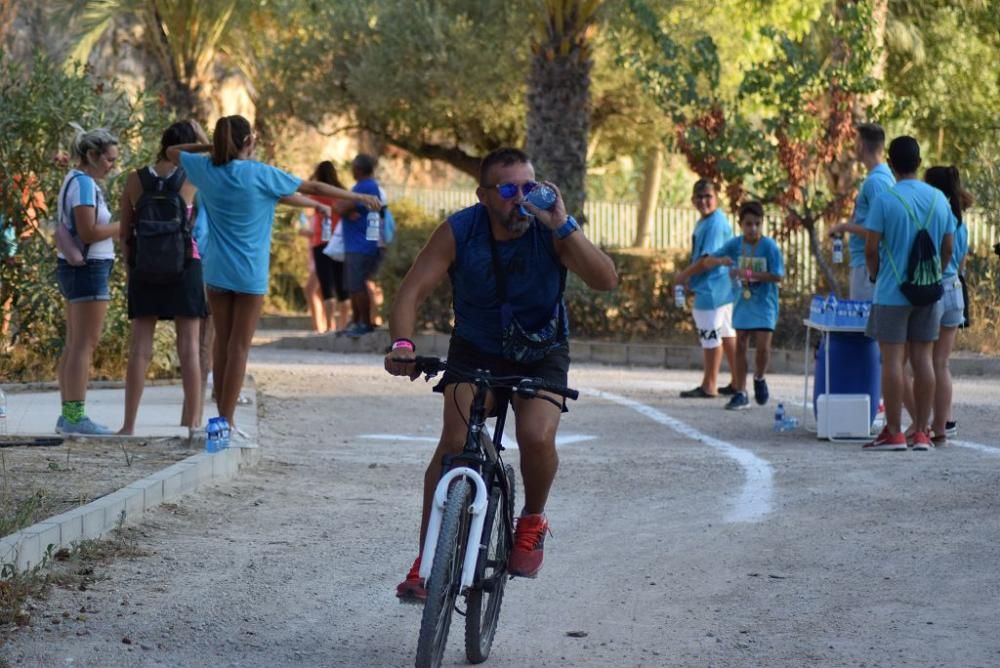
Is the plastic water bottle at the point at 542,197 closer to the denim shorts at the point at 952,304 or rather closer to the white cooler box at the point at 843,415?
the denim shorts at the point at 952,304

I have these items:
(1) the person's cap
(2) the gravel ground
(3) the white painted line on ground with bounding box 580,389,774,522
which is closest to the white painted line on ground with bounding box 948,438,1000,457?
(2) the gravel ground

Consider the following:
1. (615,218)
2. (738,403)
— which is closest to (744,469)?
(738,403)

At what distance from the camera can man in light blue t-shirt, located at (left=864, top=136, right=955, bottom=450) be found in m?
10.6

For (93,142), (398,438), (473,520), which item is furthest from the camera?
(398,438)

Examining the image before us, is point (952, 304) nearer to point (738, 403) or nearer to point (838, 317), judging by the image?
point (838, 317)

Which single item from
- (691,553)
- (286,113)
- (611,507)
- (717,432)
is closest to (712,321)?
(717,432)

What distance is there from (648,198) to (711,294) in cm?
1976

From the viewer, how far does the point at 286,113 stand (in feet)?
103

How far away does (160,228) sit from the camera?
977 centimetres

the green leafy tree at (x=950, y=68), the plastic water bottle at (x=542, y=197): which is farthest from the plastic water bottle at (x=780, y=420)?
the green leafy tree at (x=950, y=68)

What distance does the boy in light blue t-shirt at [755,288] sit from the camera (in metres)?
14.0

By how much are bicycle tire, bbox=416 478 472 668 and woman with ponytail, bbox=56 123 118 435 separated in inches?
212

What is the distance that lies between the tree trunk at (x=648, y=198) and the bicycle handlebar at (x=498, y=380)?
26.6 m

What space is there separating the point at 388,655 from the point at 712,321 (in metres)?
8.96
